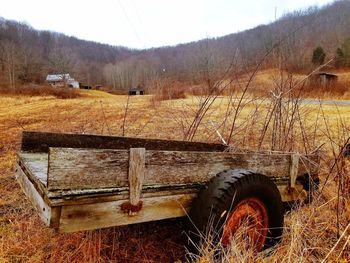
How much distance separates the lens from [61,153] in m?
1.71

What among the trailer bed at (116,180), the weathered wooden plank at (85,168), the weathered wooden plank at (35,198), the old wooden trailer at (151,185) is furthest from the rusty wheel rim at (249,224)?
the weathered wooden plank at (35,198)

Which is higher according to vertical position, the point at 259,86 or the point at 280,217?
the point at 259,86

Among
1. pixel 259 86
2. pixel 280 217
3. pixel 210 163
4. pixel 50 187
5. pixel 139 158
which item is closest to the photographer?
pixel 50 187

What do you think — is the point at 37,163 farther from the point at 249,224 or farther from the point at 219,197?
the point at 249,224

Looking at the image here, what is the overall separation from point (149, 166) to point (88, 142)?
151cm

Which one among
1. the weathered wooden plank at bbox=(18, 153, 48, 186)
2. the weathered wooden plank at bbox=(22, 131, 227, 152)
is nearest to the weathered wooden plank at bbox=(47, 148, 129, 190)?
the weathered wooden plank at bbox=(18, 153, 48, 186)

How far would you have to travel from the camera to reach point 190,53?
24.7 ft

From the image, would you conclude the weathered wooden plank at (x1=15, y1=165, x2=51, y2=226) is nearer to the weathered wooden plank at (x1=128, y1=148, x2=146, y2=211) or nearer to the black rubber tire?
the weathered wooden plank at (x1=128, y1=148, x2=146, y2=211)

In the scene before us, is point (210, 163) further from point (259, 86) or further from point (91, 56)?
point (91, 56)

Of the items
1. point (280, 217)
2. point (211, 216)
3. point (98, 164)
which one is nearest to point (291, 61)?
point (280, 217)

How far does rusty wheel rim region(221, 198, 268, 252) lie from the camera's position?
248cm

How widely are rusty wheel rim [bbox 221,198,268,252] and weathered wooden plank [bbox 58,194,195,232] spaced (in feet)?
1.34

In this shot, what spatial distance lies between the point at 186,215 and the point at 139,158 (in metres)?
0.66

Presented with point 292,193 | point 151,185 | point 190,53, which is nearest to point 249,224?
point 292,193
